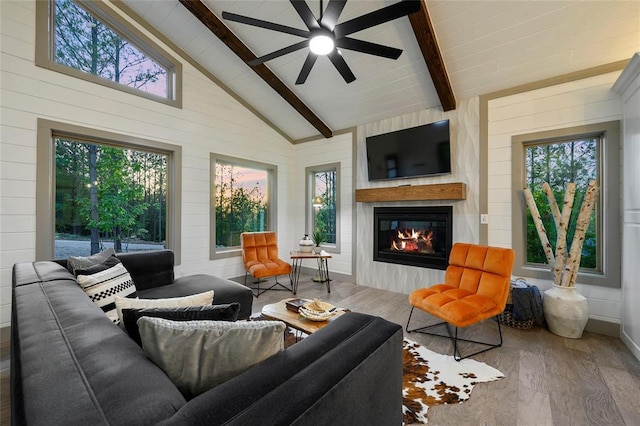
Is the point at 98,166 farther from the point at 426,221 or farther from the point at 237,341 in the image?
the point at 426,221

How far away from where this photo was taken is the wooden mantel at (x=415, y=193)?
358 cm

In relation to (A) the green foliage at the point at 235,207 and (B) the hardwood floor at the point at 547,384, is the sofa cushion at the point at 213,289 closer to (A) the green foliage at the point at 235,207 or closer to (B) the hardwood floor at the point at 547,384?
(B) the hardwood floor at the point at 547,384

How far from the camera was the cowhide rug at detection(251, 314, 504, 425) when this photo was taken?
5.86 ft

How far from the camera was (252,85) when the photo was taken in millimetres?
4395

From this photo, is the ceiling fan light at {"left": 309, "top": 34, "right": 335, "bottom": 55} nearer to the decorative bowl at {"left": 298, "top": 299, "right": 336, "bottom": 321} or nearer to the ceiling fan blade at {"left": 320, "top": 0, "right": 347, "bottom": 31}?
the ceiling fan blade at {"left": 320, "top": 0, "right": 347, "bottom": 31}

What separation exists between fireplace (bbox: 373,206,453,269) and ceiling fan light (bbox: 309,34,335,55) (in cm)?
251

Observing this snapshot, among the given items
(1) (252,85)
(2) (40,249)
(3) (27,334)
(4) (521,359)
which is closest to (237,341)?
(3) (27,334)

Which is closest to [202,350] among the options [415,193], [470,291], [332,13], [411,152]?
[332,13]

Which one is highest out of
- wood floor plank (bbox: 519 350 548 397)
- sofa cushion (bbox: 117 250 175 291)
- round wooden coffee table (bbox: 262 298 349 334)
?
sofa cushion (bbox: 117 250 175 291)

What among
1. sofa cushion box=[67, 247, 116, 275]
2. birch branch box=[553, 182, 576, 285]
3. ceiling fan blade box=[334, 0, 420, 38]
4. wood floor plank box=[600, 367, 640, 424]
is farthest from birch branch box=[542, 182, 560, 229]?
sofa cushion box=[67, 247, 116, 275]

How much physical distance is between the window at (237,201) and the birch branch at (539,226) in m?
3.92

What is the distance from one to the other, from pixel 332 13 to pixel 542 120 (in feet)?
8.82

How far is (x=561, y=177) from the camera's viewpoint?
318cm

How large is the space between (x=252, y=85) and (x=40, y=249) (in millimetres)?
3386
